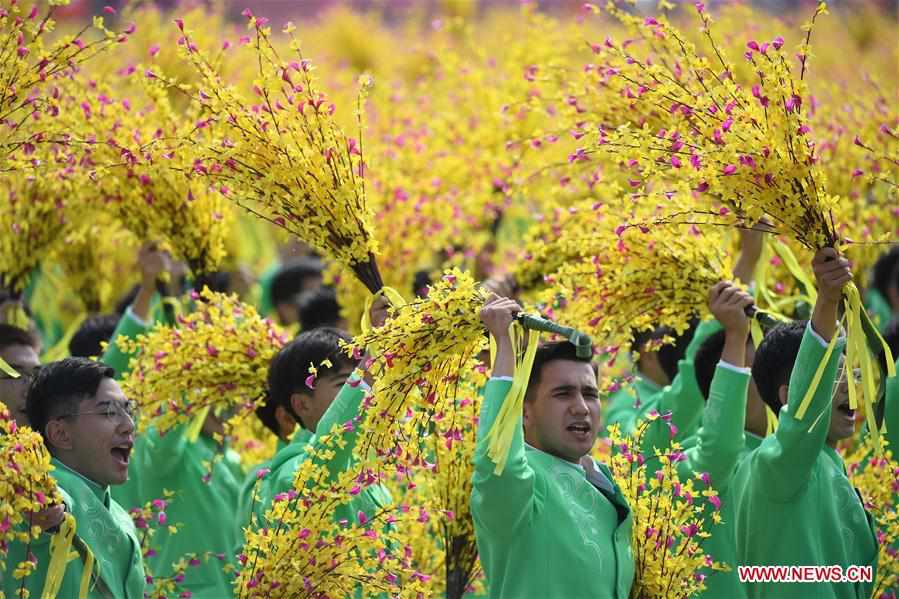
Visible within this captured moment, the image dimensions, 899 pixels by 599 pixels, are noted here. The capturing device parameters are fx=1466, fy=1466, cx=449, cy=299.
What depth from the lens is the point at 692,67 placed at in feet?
15.2

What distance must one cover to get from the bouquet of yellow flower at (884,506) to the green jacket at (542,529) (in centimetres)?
109

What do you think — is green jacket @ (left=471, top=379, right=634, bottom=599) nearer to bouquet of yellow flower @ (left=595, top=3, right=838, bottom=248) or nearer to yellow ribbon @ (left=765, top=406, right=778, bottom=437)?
bouquet of yellow flower @ (left=595, top=3, right=838, bottom=248)

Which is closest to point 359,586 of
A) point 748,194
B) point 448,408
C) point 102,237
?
point 448,408

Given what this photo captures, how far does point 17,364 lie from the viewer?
5.45 metres

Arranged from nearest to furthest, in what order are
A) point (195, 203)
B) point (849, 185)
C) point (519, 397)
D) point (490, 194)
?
point (519, 397), point (195, 203), point (849, 185), point (490, 194)

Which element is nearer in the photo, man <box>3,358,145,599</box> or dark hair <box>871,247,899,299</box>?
man <box>3,358,145,599</box>

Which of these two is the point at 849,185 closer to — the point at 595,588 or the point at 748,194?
the point at 748,194

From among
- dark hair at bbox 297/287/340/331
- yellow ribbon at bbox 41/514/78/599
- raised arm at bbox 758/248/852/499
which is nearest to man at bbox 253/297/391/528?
yellow ribbon at bbox 41/514/78/599

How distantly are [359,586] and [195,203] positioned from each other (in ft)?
6.38

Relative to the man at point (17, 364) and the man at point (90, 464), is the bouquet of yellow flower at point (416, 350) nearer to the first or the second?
the man at point (90, 464)

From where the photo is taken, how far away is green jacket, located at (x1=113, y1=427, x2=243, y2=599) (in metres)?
5.91

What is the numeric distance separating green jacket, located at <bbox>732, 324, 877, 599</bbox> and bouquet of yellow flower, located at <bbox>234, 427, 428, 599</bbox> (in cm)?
114

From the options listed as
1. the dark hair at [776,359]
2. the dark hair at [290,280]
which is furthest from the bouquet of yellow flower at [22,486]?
the dark hair at [290,280]

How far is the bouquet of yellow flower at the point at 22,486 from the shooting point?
3746 mm
